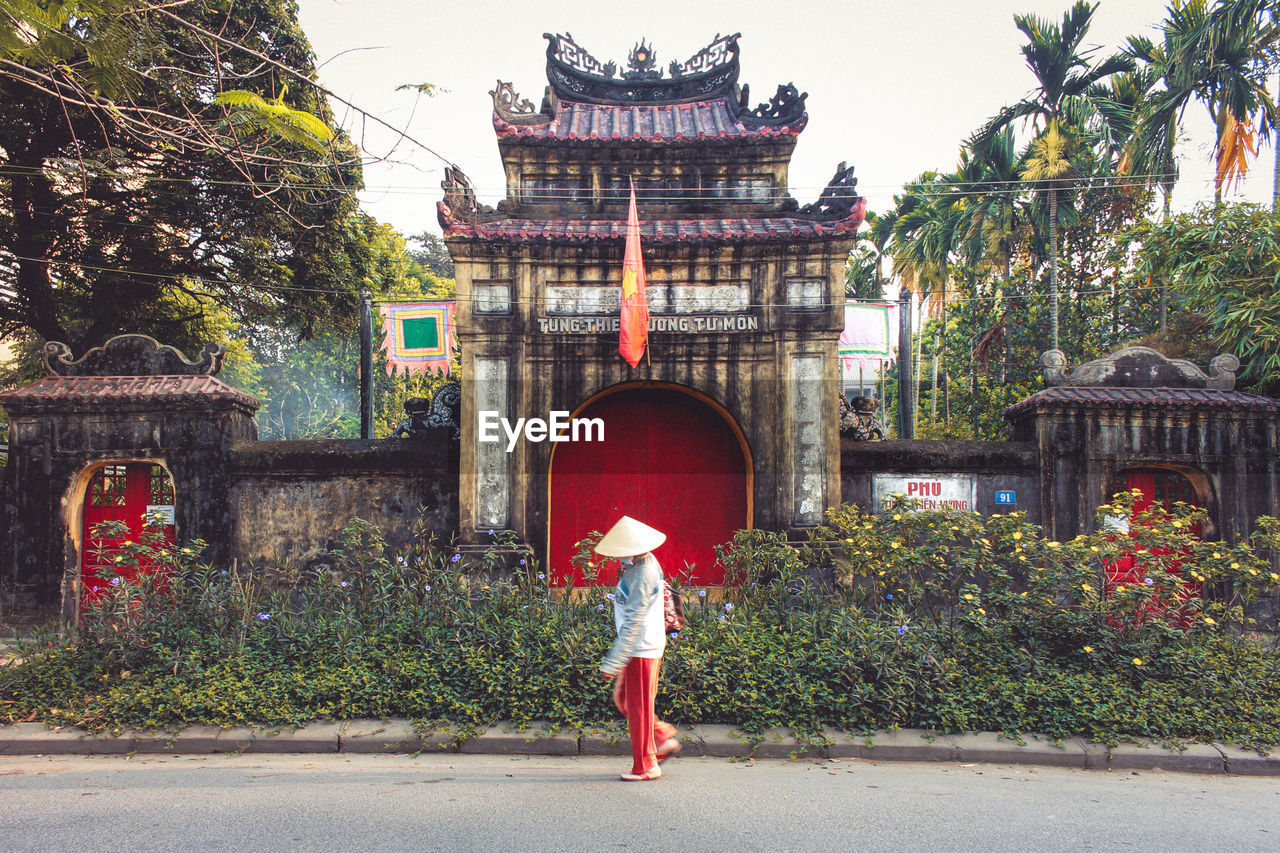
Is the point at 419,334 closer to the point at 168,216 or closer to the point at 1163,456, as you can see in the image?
the point at 168,216

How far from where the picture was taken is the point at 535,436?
387 inches

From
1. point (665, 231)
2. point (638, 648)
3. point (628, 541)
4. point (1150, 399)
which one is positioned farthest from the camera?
point (665, 231)

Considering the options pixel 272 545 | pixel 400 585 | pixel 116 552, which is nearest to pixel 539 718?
pixel 400 585

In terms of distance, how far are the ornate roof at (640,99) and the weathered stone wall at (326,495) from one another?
4762mm

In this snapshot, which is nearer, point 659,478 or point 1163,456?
point 1163,456

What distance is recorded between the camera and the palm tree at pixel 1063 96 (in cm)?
1984

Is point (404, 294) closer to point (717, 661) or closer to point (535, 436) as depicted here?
point (535, 436)

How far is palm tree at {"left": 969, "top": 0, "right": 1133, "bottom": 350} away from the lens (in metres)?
19.8

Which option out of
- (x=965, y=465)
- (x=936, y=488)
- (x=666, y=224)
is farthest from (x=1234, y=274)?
(x=666, y=224)

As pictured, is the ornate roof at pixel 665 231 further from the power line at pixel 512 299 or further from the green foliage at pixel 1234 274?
the green foliage at pixel 1234 274

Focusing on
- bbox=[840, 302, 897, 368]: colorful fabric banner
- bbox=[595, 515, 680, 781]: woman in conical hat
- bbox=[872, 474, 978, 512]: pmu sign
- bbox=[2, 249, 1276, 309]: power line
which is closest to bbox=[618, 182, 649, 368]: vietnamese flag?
bbox=[2, 249, 1276, 309]: power line

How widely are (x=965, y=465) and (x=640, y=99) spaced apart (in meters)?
7.23

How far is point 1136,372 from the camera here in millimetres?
9867

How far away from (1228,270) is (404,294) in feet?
79.7
